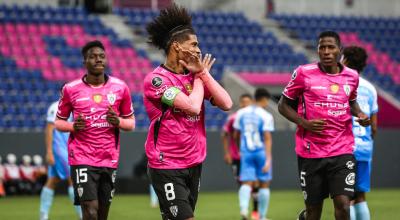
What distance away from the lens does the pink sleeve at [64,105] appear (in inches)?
354

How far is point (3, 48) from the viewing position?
25.5 m

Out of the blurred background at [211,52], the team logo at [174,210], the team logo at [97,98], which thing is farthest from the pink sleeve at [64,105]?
the blurred background at [211,52]

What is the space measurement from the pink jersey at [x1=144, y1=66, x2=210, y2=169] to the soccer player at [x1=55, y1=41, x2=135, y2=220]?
1.71 metres

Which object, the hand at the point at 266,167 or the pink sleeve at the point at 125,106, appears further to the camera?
the hand at the point at 266,167

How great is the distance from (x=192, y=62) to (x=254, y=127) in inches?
280

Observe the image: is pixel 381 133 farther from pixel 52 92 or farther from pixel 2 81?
pixel 2 81

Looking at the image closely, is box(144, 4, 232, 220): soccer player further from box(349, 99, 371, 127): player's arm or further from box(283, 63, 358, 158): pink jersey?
box(349, 99, 371, 127): player's arm

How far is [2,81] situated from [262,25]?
37.4 feet

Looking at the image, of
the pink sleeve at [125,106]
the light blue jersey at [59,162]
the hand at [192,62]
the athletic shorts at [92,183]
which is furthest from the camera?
the light blue jersey at [59,162]

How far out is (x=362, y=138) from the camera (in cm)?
952

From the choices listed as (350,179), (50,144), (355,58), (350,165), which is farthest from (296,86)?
(50,144)

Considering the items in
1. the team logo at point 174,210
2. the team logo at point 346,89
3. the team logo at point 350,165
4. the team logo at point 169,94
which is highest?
the team logo at point 169,94

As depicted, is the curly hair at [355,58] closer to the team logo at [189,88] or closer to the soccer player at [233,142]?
Result: the team logo at [189,88]

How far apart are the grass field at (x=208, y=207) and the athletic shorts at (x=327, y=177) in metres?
5.40
